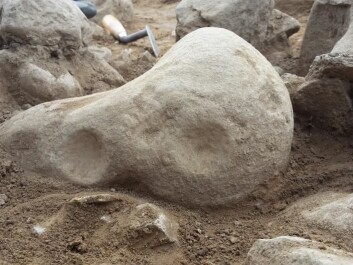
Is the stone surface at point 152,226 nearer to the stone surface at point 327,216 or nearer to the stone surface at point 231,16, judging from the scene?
the stone surface at point 327,216

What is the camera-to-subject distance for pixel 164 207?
105 inches

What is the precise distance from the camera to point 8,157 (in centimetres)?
297

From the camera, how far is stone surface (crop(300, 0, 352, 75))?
4.24 metres

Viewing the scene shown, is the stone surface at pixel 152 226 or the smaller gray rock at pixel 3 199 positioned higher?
the stone surface at pixel 152 226

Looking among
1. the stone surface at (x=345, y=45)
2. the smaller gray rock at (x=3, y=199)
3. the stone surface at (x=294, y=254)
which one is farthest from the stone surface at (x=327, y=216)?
the smaller gray rock at (x=3, y=199)

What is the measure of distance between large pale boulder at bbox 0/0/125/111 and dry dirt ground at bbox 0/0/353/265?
75cm

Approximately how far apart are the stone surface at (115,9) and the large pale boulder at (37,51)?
3.03m

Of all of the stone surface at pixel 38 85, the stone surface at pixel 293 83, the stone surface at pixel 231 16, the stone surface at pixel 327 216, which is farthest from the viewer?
the stone surface at pixel 231 16

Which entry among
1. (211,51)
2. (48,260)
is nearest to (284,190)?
(211,51)

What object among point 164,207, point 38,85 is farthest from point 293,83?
point 38,85

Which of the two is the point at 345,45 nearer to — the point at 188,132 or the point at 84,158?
the point at 188,132

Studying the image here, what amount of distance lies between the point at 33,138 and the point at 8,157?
0.14 meters

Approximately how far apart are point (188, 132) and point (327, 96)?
0.75 metres

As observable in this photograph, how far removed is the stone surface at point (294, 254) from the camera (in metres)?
1.96
